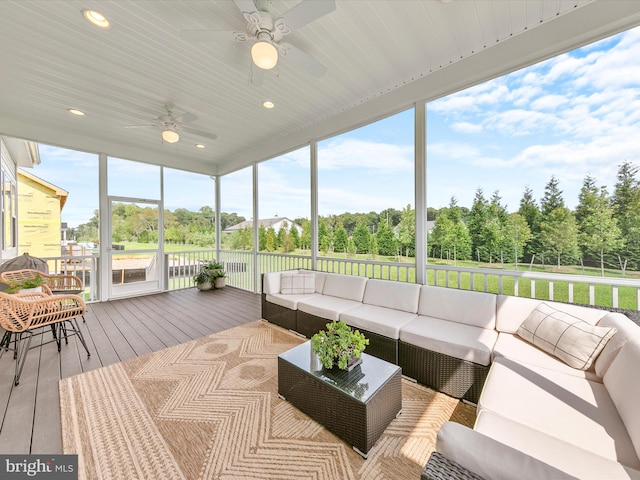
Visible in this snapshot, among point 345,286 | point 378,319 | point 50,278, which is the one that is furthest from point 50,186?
point 378,319

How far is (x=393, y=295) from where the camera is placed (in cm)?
299

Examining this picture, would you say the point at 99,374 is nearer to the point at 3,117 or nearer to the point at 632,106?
the point at 3,117

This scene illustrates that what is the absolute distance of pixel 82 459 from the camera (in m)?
1.49

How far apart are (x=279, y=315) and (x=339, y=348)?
1.96 meters

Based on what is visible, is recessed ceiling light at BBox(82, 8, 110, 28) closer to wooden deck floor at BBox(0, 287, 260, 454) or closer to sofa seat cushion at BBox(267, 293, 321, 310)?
wooden deck floor at BBox(0, 287, 260, 454)

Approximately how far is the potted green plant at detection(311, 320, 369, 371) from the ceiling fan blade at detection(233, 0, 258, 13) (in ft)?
8.01

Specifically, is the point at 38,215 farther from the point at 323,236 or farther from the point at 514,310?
the point at 514,310

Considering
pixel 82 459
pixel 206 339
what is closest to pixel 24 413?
pixel 82 459

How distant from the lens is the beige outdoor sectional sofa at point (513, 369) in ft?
2.90

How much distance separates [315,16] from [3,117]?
5540 mm

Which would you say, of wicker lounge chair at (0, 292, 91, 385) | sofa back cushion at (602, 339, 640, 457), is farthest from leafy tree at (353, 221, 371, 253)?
wicker lounge chair at (0, 292, 91, 385)

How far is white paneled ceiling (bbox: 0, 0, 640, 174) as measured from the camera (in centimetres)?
220

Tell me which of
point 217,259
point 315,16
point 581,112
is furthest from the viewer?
point 217,259

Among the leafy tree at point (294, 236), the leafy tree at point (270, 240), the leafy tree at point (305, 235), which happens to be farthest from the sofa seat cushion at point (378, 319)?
the leafy tree at point (270, 240)
